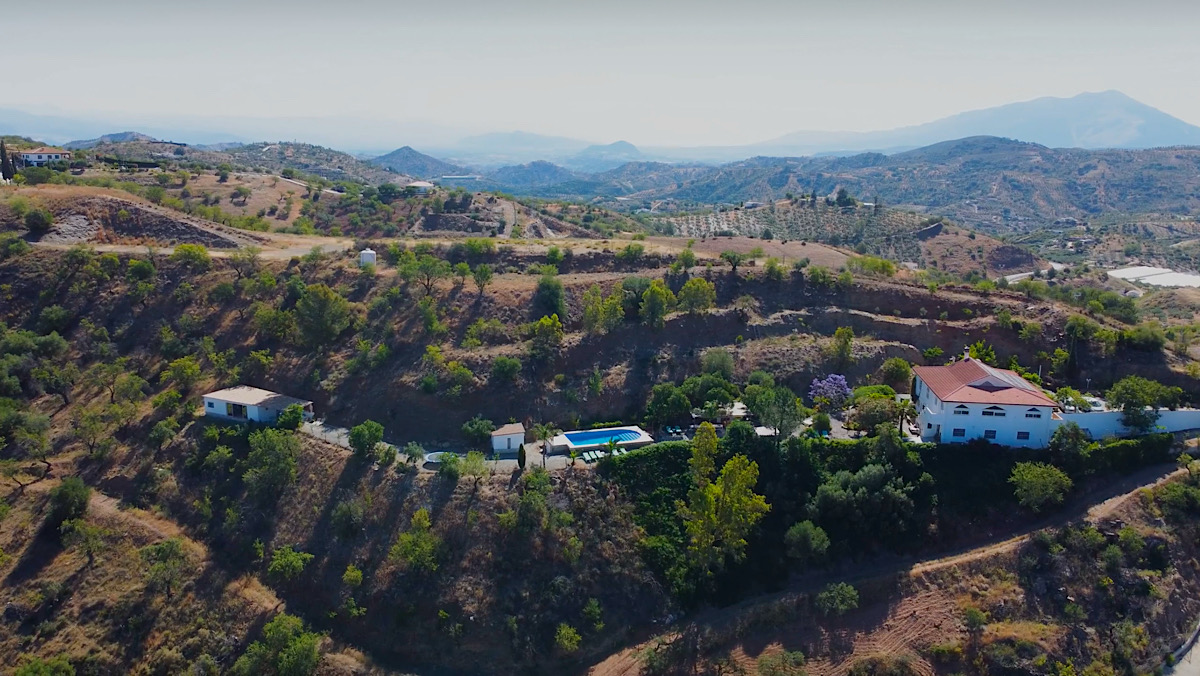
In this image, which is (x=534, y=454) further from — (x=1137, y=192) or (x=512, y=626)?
(x=1137, y=192)

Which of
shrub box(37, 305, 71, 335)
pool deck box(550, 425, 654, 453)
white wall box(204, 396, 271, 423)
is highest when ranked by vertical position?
shrub box(37, 305, 71, 335)

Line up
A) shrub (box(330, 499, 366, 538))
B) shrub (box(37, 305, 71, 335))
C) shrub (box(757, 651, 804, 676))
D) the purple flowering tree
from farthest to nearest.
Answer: shrub (box(37, 305, 71, 335)), the purple flowering tree, shrub (box(330, 499, 366, 538)), shrub (box(757, 651, 804, 676))

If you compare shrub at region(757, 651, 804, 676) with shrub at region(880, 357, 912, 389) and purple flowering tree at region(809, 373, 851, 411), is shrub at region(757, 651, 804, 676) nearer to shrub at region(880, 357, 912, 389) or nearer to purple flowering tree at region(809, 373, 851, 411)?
purple flowering tree at region(809, 373, 851, 411)

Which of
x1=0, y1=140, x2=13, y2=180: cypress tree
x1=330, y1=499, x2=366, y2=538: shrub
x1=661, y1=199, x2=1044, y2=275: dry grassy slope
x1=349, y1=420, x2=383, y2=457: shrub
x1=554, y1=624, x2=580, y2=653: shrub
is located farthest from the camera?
x1=661, y1=199, x2=1044, y2=275: dry grassy slope

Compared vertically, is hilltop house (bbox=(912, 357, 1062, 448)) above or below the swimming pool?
above

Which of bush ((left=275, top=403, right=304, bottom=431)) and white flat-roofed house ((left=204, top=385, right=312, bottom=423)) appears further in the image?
white flat-roofed house ((left=204, top=385, right=312, bottom=423))

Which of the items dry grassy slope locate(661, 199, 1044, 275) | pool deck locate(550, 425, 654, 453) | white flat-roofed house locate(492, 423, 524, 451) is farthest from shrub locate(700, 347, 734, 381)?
dry grassy slope locate(661, 199, 1044, 275)
